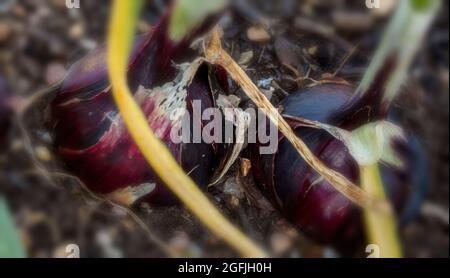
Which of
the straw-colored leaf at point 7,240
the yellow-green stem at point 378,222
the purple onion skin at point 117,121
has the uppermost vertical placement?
the purple onion skin at point 117,121

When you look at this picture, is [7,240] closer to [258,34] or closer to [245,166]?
[245,166]

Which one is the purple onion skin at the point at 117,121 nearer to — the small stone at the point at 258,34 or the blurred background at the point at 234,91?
the blurred background at the point at 234,91

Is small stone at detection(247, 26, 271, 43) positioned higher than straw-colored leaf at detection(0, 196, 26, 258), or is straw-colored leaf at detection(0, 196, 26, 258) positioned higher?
small stone at detection(247, 26, 271, 43)

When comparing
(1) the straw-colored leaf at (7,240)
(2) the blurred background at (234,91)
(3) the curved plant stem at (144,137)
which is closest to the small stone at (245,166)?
(2) the blurred background at (234,91)

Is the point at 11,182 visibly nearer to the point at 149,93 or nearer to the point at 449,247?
the point at 149,93

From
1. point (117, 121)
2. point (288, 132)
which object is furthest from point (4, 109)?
point (288, 132)

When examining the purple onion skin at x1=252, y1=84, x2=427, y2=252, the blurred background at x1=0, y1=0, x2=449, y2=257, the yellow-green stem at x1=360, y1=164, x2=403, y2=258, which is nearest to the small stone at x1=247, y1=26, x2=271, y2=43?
the blurred background at x1=0, y1=0, x2=449, y2=257

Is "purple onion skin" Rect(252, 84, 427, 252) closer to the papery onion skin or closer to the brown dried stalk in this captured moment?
the brown dried stalk
